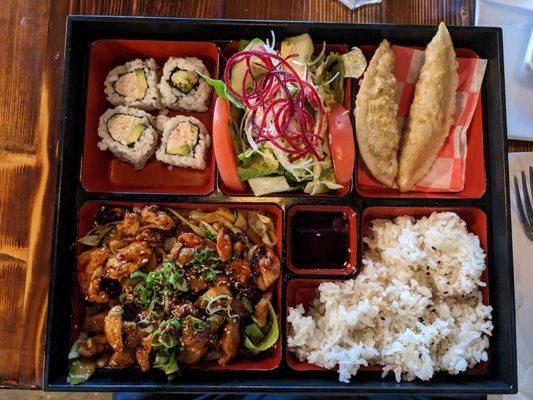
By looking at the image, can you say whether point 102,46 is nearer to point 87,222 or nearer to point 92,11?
point 92,11

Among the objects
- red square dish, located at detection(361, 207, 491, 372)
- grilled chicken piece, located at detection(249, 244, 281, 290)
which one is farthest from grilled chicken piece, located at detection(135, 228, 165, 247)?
red square dish, located at detection(361, 207, 491, 372)

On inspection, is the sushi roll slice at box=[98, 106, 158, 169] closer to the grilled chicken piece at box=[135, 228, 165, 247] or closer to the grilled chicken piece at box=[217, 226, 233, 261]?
the grilled chicken piece at box=[135, 228, 165, 247]

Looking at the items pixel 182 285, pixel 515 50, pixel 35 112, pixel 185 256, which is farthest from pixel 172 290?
pixel 515 50

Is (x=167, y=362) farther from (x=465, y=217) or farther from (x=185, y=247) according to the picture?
(x=465, y=217)

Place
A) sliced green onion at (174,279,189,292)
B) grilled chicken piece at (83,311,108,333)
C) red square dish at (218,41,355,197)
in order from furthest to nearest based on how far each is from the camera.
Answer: red square dish at (218,41,355,197) < grilled chicken piece at (83,311,108,333) < sliced green onion at (174,279,189,292)

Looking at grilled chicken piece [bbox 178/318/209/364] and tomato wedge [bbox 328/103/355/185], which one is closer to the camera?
grilled chicken piece [bbox 178/318/209/364]

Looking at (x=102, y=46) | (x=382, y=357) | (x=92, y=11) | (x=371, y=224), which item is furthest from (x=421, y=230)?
(x=92, y=11)
